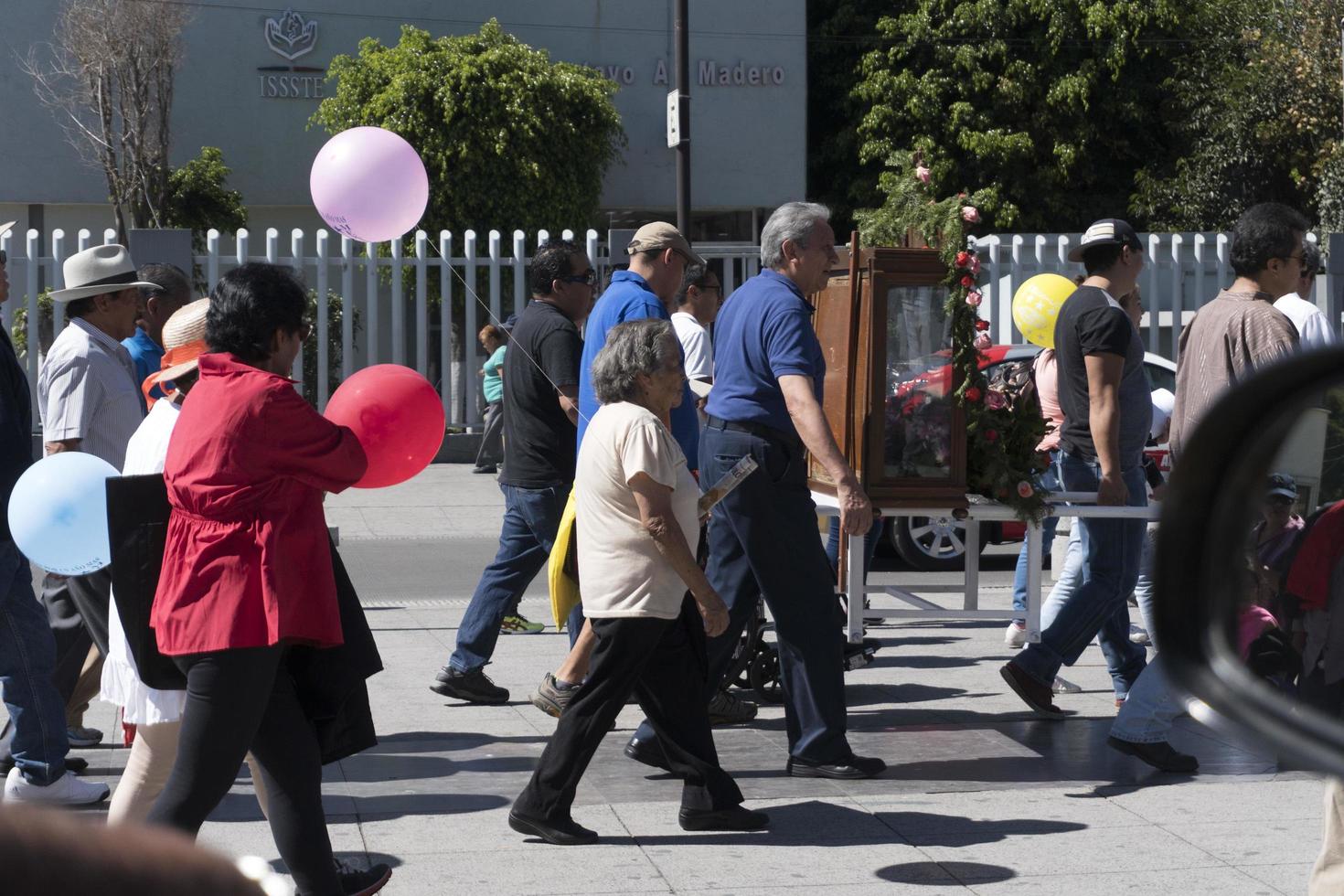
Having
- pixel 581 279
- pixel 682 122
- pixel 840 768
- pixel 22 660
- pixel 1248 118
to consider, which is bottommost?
pixel 840 768

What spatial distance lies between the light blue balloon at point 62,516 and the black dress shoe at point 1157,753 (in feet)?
11.5

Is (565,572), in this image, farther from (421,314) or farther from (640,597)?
(421,314)

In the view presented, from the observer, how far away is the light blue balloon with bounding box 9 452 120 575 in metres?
4.99

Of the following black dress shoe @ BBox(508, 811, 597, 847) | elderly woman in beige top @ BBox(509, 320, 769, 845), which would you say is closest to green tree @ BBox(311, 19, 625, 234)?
elderly woman in beige top @ BBox(509, 320, 769, 845)

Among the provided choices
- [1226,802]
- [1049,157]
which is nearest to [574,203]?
[1049,157]

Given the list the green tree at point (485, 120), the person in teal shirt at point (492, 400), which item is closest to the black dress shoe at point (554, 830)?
the person in teal shirt at point (492, 400)

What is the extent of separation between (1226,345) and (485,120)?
56.8 feet

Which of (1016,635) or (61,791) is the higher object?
(61,791)

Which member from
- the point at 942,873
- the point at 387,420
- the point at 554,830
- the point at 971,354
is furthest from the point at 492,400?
the point at 942,873

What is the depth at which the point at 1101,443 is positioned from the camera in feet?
20.7

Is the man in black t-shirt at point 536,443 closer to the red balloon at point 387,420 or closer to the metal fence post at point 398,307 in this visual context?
the red balloon at point 387,420

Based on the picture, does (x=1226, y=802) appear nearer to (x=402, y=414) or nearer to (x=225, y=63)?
(x=402, y=414)

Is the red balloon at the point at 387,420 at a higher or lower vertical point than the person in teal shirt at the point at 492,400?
higher

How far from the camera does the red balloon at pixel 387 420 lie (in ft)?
14.8
